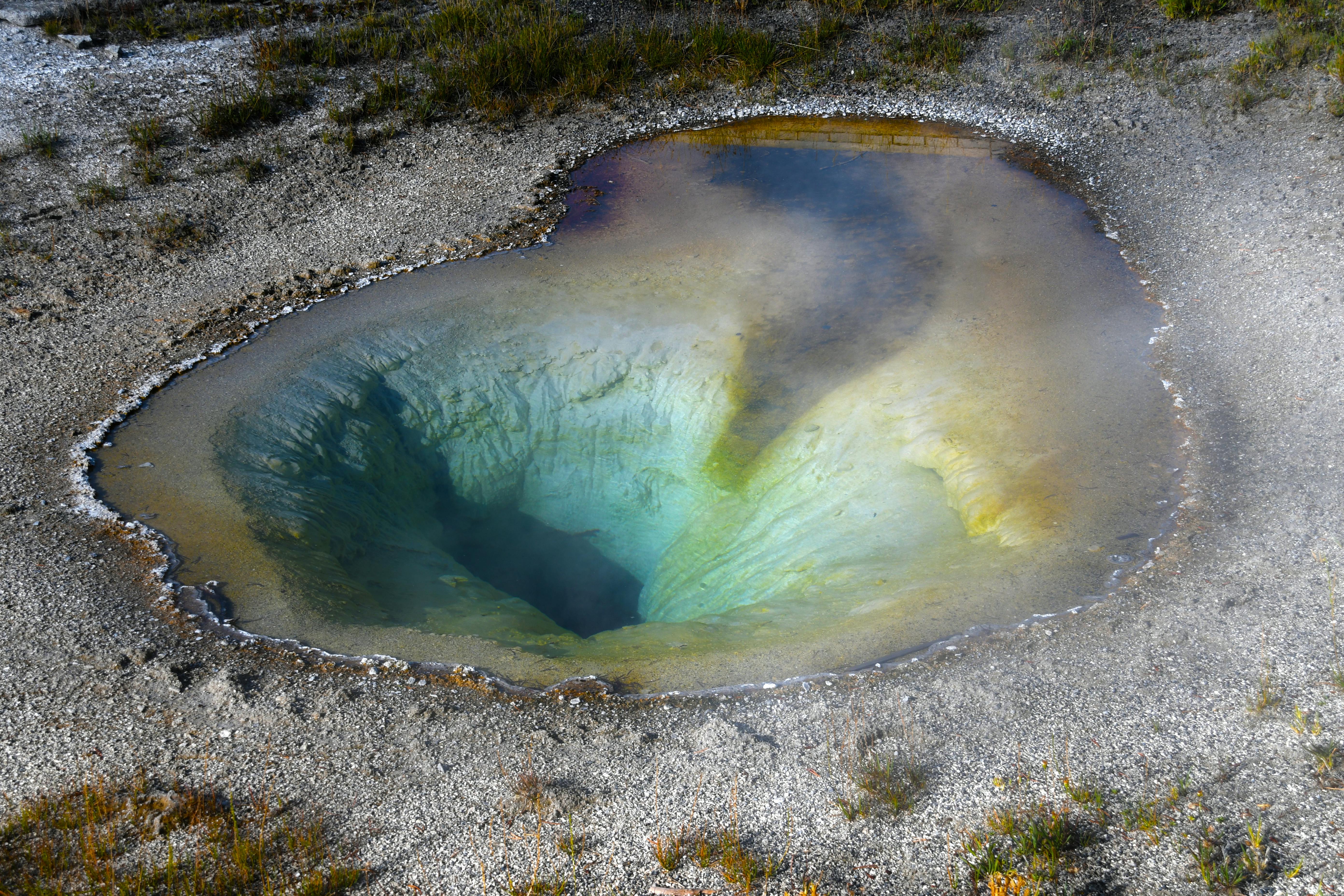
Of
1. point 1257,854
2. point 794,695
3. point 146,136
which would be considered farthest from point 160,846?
point 146,136

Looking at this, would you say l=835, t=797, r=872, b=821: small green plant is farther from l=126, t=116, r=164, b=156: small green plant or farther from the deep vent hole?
l=126, t=116, r=164, b=156: small green plant

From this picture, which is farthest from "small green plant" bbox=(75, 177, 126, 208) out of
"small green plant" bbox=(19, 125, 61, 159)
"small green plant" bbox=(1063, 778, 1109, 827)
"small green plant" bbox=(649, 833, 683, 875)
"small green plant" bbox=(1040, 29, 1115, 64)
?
"small green plant" bbox=(1040, 29, 1115, 64)

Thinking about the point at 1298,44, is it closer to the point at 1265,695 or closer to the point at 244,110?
the point at 1265,695

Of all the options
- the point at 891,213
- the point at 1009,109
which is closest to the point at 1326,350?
the point at 891,213

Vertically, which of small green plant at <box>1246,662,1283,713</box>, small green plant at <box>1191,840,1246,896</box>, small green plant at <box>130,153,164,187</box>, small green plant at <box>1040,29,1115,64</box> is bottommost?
small green plant at <box>1191,840,1246,896</box>

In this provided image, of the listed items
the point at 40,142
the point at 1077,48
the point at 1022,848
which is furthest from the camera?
the point at 1077,48

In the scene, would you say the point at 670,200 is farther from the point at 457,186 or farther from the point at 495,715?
the point at 495,715

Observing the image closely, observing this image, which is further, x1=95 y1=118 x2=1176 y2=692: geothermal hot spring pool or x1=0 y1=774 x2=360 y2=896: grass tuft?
x1=95 y1=118 x2=1176 y2=692: geothermal hot spring pool
